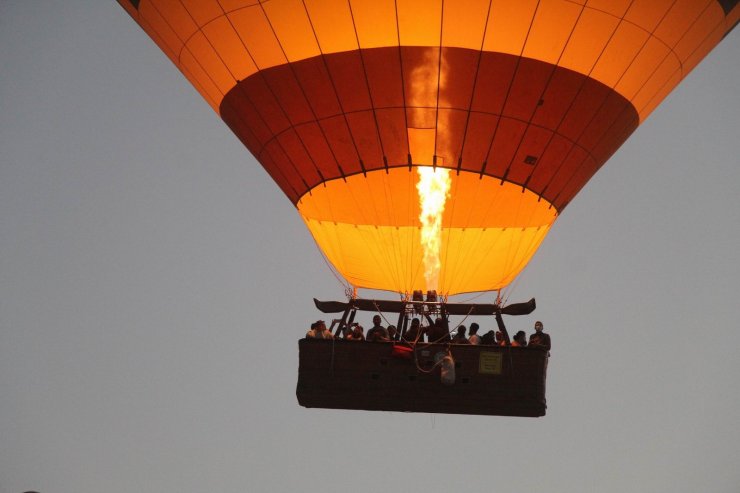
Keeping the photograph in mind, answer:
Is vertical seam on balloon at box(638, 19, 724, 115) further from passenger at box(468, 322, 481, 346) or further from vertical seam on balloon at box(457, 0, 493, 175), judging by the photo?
passenger at box(468, 322, 481, 346)

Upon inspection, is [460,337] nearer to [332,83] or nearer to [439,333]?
[439,333]

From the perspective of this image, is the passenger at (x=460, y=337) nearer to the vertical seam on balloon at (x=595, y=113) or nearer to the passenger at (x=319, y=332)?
the passenger at (x=319, y=332)

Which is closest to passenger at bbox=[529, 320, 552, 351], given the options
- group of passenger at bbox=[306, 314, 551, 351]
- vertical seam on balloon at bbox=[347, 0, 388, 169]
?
group of passenger at bbox=[306, 314, 551, 351]

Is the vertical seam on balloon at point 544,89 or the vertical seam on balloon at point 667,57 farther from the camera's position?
the vertical seam on balloon at point 667,57

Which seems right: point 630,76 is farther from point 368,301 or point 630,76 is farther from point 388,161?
point 368,301

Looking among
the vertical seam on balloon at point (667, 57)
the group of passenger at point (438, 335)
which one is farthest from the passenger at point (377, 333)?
the vertical seam on balloon at point (667, 57)

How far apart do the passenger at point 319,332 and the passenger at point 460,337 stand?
3.68 feet

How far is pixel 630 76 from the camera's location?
45.3 ft

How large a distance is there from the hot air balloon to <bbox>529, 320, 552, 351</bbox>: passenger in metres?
0.32

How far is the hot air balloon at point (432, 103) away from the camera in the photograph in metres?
13.2

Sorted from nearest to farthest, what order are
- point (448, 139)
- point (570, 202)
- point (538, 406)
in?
point (538, 406) < point (448, 139) < point (570, 202)

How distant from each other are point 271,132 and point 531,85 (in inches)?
102

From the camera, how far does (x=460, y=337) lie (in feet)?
43.7

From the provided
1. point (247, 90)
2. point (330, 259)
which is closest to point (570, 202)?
point (330, 259)
